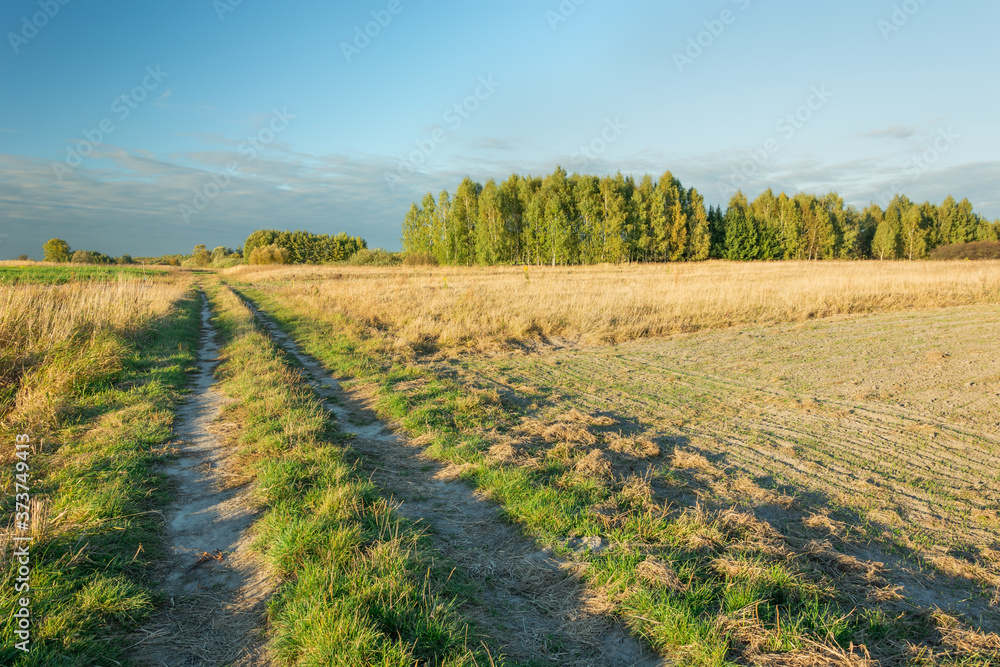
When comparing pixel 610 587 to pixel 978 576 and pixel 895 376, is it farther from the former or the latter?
pixel 895 376

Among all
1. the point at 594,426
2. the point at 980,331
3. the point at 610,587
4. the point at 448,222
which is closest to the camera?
the point at 610,587

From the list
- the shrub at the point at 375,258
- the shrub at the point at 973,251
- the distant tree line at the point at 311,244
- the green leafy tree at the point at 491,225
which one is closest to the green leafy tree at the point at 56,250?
the distant tree line at the point at 311,244

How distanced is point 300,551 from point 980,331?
15082 millimetres

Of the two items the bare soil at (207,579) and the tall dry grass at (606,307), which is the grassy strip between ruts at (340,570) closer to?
the bare soil at (207,579)

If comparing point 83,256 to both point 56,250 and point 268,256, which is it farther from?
point 268,256

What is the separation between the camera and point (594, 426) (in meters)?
6.18

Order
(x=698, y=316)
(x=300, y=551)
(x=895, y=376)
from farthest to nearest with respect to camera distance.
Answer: (x=698, y=316) → (x=895, y=376) → (x=300, y=551)

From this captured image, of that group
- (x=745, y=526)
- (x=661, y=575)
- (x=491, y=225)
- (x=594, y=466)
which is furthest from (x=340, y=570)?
(x=491, y=225)

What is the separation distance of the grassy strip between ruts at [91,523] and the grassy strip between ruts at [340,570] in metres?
0.75

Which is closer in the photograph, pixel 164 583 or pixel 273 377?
pixel 164 583

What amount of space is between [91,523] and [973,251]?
72158 mm

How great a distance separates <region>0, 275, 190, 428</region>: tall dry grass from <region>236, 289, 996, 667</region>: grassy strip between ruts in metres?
5.58

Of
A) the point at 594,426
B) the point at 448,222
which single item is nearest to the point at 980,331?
the point at 594,426

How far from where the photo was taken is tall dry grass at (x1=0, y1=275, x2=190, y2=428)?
20.5ft
